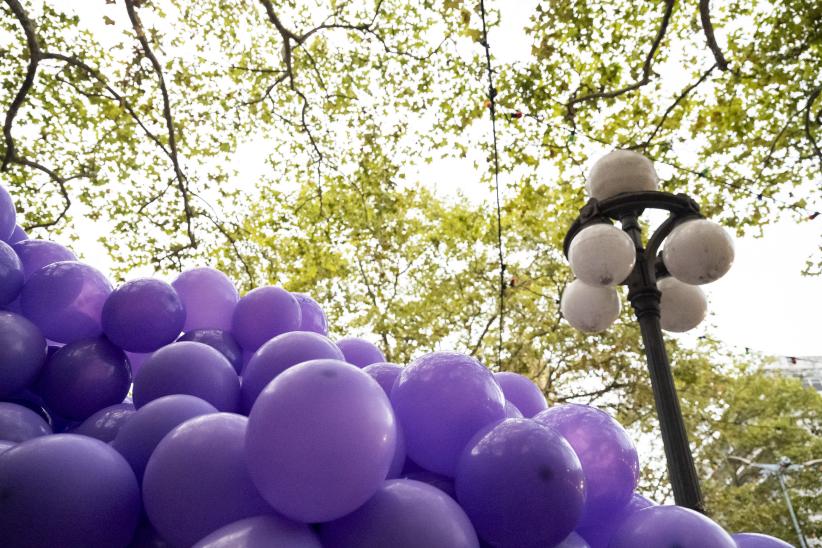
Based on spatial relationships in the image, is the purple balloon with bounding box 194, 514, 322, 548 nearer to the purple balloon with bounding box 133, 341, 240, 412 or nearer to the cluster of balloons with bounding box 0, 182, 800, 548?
the cluster of balloons with bounding box 0, 182, 800, 548

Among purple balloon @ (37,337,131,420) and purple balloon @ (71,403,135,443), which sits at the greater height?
purple balloon @ (37,337,131,420)

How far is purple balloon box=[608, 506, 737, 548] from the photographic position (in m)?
Result: 1.36

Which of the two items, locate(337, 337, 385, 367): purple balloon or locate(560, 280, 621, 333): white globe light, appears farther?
locate(560, 280, 621, 333): white globe light

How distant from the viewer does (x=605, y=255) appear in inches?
127

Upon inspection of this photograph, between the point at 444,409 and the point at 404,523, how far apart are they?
1.31 feet

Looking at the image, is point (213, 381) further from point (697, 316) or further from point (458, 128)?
point (458, 128)

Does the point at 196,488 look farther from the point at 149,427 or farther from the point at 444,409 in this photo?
the point at 444,409

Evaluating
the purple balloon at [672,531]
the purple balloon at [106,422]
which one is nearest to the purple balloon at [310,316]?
the purple balloon at [106,422]

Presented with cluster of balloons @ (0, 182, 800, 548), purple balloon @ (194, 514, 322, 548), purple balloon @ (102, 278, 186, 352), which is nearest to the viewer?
purple balloon @ (194, 514, 322, 548)

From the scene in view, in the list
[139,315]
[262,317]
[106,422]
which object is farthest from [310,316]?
[106,422]

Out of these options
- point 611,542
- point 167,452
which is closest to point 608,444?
point 611,542

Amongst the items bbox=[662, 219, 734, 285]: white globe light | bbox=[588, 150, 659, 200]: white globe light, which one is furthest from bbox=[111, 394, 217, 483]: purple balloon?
bbox=[588, 150, 659, 200]: white globe light

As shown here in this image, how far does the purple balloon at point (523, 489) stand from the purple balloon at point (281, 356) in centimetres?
74

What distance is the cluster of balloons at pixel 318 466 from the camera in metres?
1.20
